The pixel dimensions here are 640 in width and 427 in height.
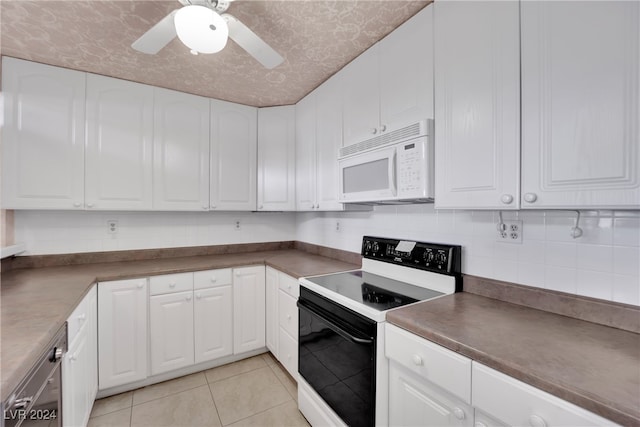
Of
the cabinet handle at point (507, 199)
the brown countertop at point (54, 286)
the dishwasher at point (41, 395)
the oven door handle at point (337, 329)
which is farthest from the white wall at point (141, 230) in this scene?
the cabinet handle at point (507, 199)

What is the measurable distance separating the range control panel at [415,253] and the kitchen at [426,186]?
8 cm

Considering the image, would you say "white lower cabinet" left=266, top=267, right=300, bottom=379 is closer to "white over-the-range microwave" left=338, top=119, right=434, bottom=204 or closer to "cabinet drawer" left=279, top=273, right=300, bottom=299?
"cabinet drawer" left=279, top=273, right=300, bottom=299

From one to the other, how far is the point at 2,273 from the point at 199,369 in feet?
4.92

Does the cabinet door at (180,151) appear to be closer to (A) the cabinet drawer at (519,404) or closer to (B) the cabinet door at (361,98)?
(B) the cabinet door at (361,98)

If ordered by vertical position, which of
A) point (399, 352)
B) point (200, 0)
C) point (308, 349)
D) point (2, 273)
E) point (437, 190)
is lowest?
point (308, 349)

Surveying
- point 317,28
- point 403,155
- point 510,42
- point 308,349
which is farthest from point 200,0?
point 308,349

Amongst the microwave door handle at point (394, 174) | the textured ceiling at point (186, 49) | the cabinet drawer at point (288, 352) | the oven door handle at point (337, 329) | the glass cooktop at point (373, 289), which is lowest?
the cabinet drawer at point (288, 352)

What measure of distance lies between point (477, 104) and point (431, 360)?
1.04 metres

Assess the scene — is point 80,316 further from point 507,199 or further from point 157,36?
point 507,199

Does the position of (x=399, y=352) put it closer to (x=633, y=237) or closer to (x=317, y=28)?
(x=633, y=237)

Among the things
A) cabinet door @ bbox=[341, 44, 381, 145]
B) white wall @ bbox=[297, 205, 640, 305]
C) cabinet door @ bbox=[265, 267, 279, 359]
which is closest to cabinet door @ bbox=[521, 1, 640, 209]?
white wall @ bbox=[297, 205, 640, 305]

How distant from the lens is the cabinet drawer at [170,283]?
2031 mm

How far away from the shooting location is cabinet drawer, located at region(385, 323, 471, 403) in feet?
2.99

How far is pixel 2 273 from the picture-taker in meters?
1.90
